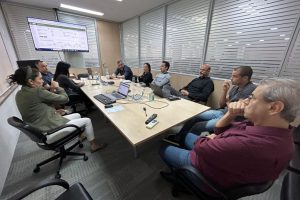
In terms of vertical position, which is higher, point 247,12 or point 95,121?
point 247,12

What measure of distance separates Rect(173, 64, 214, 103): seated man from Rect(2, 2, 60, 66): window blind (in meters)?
4.74

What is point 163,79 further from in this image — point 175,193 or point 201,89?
point 175,193

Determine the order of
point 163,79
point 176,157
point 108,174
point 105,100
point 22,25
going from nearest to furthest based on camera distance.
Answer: point 176,157 < point 108,174 < point 105,100 < point 163,79 < point 22,25

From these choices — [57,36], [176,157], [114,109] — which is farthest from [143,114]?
[57,36]

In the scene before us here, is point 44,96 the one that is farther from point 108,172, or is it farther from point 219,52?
point 219,52

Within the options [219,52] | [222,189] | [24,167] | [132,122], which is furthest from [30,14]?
[222,189]

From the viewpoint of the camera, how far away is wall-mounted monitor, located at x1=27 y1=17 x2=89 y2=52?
369cm

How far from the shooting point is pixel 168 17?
3670 mm

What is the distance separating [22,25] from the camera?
151 inches

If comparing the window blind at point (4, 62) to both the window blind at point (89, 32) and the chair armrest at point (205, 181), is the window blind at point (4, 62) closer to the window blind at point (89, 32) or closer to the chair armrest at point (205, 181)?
the window blind at point (89, 32)

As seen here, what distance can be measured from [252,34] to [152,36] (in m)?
2.76

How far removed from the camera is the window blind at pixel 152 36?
157 inches

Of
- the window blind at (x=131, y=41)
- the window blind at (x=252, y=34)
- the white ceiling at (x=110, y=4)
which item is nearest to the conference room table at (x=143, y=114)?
the window blind at (x=252, y=34)

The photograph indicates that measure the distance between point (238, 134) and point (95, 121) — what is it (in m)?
2.68
